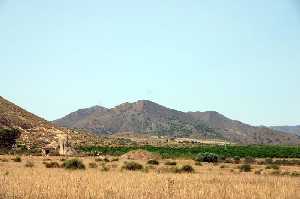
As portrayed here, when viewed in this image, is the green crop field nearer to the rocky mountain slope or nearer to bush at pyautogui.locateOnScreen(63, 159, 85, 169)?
the rocky mountain slope

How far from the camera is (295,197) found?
17.9 meters

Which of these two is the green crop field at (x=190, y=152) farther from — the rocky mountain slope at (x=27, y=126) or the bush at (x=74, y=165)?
the bush at (x=74, y=165)

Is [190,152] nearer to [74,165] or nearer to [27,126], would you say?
[27,126]

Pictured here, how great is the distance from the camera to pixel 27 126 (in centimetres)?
11575

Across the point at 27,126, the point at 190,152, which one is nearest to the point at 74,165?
the point at 190,152

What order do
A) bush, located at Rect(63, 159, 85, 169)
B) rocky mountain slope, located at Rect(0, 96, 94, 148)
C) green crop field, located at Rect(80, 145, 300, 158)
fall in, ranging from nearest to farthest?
bush, located at Rect(63, 159, 85, 169) < green crop field, located at Rect(80, 145, 300, 158) < rocky mountain slope, located at Rect(0, 96, 94, 148)

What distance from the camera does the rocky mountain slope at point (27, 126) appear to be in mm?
105062

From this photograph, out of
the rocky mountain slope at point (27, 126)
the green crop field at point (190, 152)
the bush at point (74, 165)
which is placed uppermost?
the rocky mountain slope at point (27, 126)

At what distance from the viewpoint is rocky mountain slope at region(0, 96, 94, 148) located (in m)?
105

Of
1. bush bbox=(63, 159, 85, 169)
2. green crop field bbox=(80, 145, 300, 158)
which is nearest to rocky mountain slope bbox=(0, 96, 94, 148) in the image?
green crop field bbox=(80, 145, 300, 158)

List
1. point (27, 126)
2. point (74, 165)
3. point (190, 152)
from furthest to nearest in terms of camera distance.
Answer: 1. point (27, 126)
2. point (190, 152)
3. point (74, 165)

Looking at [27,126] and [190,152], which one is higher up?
[27,126]

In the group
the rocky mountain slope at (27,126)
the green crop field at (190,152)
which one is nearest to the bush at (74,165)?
the green crop field at (190,152)

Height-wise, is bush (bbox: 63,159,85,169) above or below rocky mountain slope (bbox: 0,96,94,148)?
below
